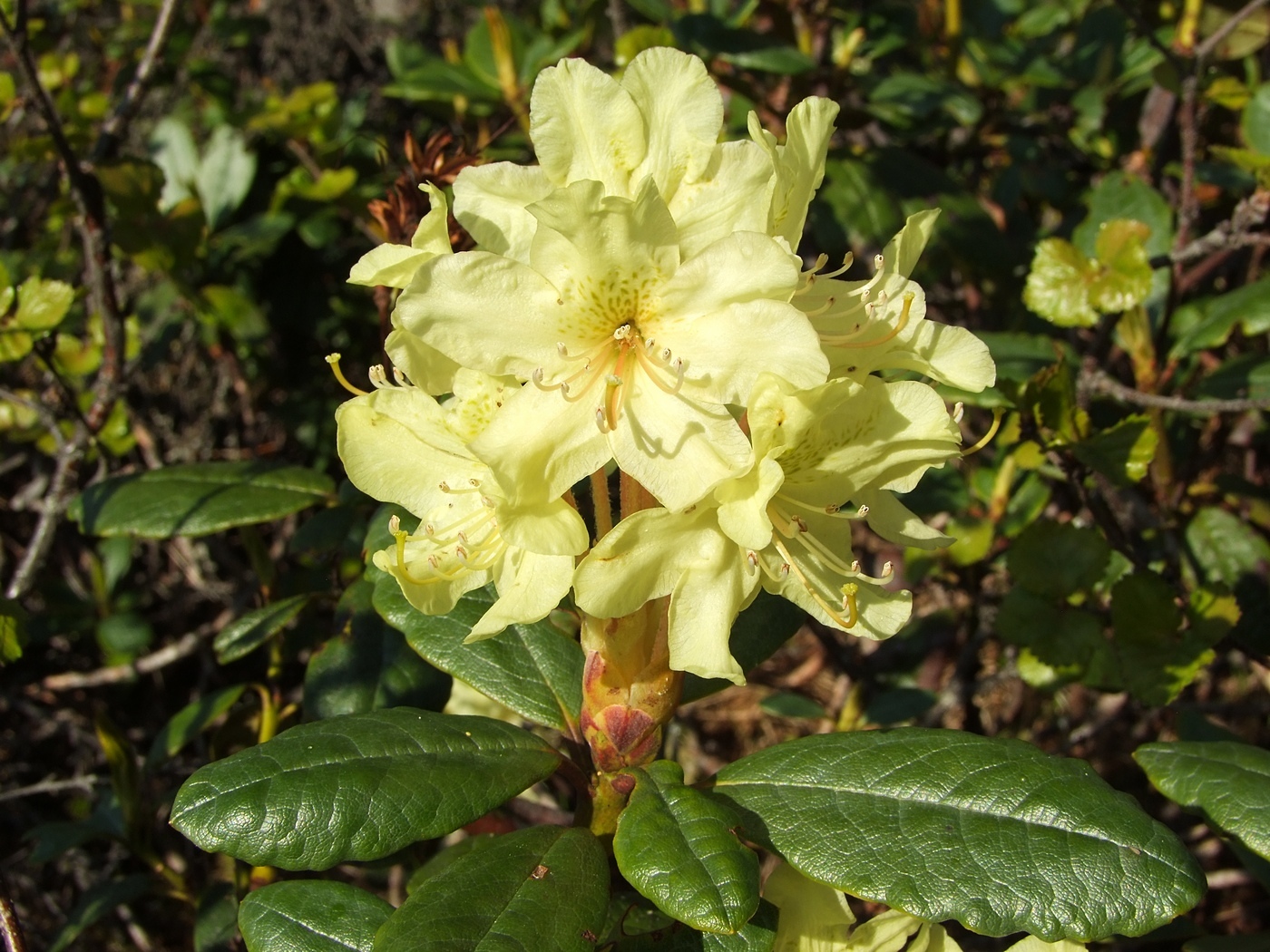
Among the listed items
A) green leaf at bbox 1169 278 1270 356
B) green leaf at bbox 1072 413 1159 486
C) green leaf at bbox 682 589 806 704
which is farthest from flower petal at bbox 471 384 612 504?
green leaf at bbox 1169 278 1270 356

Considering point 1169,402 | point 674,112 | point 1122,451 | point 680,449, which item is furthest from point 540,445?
point 1169,402

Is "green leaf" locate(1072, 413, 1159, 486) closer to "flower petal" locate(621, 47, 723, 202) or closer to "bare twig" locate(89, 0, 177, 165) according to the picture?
"flower petal" locate(621, 47, 723, 202)

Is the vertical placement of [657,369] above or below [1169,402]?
above

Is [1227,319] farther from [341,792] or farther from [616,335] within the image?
[341,792]

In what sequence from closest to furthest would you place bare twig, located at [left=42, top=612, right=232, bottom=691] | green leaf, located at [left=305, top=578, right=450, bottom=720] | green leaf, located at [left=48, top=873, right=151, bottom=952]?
green leaf, located at [left=305, top=578, right=450, bottom=720], green leaf, located at [left=48, top=873, right=151, bottom=952], bare twig, located at [left=42, top=612, right=232, bottom=691]

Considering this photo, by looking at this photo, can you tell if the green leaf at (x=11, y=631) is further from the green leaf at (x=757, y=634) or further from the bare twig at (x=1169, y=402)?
the bare twig at (x=1169, y=402)

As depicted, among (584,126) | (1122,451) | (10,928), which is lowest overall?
(10,928)
